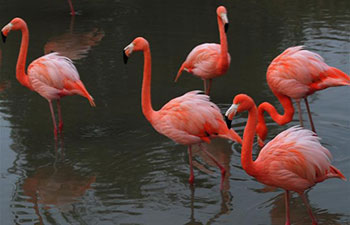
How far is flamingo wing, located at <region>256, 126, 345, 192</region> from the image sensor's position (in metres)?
4.23

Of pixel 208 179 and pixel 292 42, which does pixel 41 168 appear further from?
pixel 292 42

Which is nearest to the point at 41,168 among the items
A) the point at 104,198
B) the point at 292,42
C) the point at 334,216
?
the point at 104,198

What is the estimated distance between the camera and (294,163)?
4.24m

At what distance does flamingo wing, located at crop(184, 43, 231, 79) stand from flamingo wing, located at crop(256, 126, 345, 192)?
2594 mm

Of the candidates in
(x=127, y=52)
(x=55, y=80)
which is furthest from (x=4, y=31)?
(x=127, y=52)

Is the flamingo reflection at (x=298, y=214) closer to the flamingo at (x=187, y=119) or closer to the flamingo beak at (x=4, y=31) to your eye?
the flamingo at (x=187, y=119)

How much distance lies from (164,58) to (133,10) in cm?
308

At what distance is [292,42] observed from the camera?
9.14 metres

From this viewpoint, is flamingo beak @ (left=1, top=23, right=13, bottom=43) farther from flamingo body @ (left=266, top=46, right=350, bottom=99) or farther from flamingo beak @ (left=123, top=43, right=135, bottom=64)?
flamingo body @ (left=266, top=46, right=350, bottom=99)

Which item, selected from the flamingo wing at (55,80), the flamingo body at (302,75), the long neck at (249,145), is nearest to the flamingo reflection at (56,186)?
the flamingo wing at (55,80)

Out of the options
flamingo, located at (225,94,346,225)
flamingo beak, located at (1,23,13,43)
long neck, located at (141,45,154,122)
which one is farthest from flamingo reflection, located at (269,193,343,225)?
flamingo beak, located at (1,23,13,43)

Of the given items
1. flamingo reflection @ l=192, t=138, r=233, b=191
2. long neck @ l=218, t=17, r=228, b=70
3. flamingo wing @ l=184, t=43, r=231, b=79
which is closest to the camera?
flamingo reflection @ l=192, t=138, r=233, b=191

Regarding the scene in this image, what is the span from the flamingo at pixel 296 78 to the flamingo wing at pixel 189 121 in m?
0.74

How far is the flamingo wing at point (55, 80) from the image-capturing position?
242 inches
